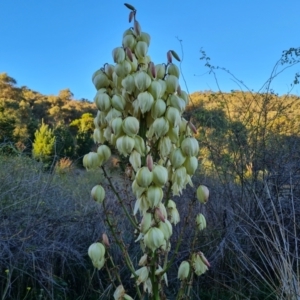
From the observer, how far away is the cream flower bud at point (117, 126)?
0.78 metres

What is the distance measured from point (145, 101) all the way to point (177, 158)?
0.14 metres

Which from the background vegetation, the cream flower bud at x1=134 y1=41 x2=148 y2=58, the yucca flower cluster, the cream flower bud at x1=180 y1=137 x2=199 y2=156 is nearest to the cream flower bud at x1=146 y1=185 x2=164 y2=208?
the yucca flower cluster

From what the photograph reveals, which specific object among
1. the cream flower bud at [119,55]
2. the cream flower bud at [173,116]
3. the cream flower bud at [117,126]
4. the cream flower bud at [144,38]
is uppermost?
the cream flower bud at [144,38]

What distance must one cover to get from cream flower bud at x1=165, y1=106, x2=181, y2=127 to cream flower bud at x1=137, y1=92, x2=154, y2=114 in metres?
0.05

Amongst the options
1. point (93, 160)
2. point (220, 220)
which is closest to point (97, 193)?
point (93, 160)

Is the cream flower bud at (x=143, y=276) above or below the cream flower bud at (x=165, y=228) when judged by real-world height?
below

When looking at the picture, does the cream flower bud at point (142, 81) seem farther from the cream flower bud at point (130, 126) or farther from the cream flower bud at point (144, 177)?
the cream flower bud at point (144, 177)

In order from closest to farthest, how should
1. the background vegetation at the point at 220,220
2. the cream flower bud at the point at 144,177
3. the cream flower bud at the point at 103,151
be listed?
the cream flower bud at the point at 144,177 → the cream flower bud at the point at 103,151 → the background vegetation at the point at 220,220

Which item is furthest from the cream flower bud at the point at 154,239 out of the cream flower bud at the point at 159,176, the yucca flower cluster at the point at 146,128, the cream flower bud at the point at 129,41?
the cream flower bud at the point at 129,41

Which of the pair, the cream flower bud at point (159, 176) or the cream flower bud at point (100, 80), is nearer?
the cream flower bud at point (159, 176)

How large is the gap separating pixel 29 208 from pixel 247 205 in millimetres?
1279

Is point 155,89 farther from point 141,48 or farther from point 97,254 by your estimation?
point 97,254

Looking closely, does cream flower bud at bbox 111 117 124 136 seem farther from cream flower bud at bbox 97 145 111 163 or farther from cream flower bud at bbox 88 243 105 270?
cream flower bud at bbox 88 243 105 270

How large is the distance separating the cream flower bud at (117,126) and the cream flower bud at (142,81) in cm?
8
